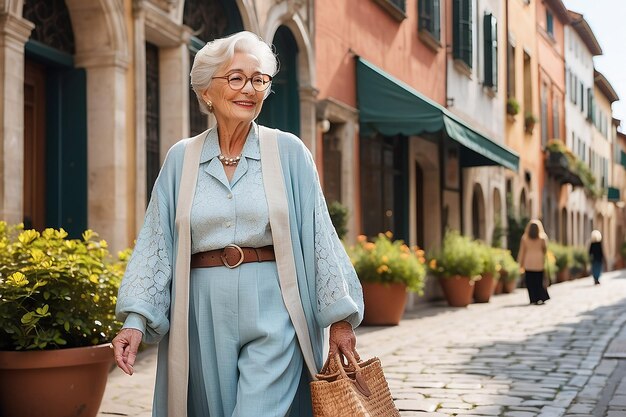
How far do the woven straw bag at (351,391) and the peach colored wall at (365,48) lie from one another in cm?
976

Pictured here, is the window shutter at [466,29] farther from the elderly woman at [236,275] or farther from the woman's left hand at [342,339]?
the woman's left hand at [342,339]

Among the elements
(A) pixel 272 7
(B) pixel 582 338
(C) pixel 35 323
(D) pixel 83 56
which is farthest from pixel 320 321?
(A) pixel 272 7

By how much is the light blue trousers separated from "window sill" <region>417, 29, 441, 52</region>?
1441cm

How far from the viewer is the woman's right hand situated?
115 inches

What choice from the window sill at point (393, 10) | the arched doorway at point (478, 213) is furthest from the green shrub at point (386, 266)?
the arched doorway at point (478, 213)

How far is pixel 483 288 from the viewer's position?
16.5m

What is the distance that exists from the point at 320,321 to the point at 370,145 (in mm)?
11973

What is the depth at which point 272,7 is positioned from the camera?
36.8ft

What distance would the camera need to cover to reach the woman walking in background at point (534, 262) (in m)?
15.9

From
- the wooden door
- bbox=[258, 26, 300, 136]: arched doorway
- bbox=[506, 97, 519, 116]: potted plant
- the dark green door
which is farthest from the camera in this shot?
bbox=[506, 97, 519, 116]: potted plant

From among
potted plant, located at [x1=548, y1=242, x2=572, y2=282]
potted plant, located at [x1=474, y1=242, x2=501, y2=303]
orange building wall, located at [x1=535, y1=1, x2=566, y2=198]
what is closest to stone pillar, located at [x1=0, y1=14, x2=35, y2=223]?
potted plant, located at [x1=474, y1=242, x2=501, y2=303]

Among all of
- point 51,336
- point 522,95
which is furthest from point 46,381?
point 522,95

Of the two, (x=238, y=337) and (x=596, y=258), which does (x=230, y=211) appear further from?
(x=596, y=258)

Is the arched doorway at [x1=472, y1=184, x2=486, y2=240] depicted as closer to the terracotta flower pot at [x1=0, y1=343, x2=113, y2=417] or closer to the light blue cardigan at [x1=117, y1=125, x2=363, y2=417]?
the terracotta flower pot at [x1=0, y1=343, x2=113, y2=417]
